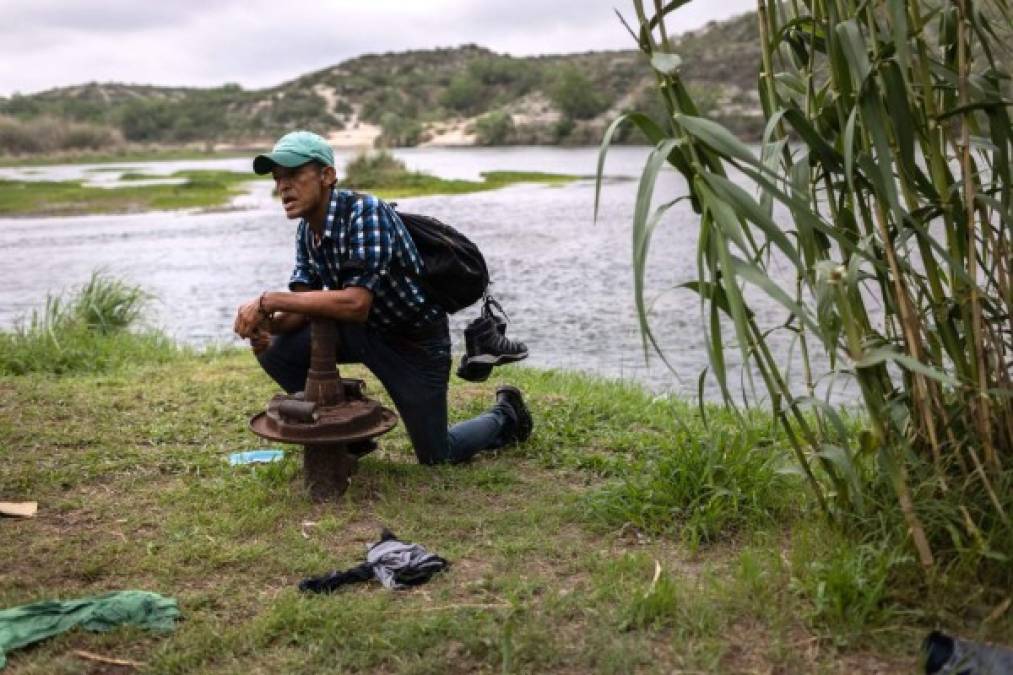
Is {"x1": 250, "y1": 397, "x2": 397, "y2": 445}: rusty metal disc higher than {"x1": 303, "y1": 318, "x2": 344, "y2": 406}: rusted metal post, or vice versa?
{"x1": 303, "y1": 318, "x2": 344, "y2": 406}: rusted metal post

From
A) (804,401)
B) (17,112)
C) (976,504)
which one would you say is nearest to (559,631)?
(804,401)

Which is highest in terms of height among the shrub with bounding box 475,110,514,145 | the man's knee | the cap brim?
the shrub with bounding box 475,110,514,145

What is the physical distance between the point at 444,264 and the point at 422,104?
269 ft

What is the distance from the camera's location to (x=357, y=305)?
4.39 meters

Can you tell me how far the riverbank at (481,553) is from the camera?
311cm

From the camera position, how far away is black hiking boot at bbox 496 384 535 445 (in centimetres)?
539

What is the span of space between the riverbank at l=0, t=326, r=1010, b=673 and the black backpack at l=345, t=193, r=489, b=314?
0.81 meters

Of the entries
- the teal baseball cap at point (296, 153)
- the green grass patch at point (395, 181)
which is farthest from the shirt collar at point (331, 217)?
the green grass patch at point (395, 181)

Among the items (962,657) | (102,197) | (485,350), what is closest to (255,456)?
(485,350)

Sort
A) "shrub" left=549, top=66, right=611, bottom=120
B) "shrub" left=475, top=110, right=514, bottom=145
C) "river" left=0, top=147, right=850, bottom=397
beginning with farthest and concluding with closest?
"shrub" left=475, top=110, right=514, bottom=145, "shrub" left=549, top=66, right=611, bottom=120, "river" left=0, top=147, right=850, bottom=397

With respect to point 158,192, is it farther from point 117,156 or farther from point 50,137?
point 50,137

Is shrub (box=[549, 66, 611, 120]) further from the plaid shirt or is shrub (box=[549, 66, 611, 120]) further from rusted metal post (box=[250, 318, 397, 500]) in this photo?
rusted metal post (box=[250, 318, 397, 500])

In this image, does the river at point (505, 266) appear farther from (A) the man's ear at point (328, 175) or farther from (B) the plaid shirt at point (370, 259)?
(A) the man's ear at point (328, 175)

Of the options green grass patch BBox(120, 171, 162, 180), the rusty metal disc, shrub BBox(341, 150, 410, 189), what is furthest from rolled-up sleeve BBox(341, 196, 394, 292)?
green grass patch BBox(120, 171, 162, 180)
